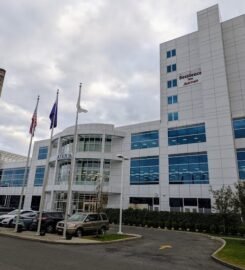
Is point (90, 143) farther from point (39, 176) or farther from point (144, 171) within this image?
point (39, 176)

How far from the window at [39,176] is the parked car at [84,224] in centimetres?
3273

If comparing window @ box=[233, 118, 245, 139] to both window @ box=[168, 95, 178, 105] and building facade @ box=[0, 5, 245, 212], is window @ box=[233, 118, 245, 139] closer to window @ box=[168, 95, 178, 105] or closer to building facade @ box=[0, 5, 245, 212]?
building facade @ box=[0, 5, 245, 212]

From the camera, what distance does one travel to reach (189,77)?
131 ft

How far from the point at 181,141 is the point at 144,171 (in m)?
7.52

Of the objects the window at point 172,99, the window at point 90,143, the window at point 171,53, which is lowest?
the window at point 90,143

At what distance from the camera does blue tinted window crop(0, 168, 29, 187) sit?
55.8m

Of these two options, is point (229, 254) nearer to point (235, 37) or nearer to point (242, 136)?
point (242, 136)

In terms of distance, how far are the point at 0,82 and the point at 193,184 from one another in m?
27.5

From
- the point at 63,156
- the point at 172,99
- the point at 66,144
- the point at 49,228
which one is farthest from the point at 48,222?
the point at 172,99

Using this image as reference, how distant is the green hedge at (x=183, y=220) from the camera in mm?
24406

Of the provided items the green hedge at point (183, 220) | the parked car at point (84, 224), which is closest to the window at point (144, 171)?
the green hedge at point (183, 220)

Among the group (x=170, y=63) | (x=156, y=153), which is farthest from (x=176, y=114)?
(x=170, y=63)

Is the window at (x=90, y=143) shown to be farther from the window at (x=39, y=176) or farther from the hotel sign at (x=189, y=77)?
the hotel sign at (x=189, y=77)

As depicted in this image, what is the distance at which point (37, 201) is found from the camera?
48.8 meters
